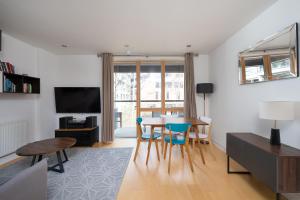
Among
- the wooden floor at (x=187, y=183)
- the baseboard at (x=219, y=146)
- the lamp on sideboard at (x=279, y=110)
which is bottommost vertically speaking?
Result: the wooden floor at (x=187, y=183)

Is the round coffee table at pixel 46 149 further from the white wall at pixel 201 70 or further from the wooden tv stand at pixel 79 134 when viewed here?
the white wall at pixel 201 70

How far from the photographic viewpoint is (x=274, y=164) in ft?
5.08

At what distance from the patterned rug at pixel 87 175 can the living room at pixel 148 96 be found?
0.08 ft

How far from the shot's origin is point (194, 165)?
112 inches

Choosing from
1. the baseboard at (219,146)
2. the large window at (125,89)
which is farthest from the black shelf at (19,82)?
the baseboard at (219,146)

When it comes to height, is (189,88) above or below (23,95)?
above

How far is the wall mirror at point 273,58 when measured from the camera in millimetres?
1807

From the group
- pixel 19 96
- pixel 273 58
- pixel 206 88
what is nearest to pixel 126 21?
pixel 273 58

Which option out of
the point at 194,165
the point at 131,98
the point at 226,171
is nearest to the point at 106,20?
the point at 131,98

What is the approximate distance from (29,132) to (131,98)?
2.71m

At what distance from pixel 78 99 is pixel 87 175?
2.43 meters

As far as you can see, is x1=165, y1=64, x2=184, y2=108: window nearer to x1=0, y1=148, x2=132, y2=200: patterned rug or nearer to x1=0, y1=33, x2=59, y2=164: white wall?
x1=0, y1=148, x2=132, y2=200: patterned rug

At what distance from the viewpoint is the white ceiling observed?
209 centimetres

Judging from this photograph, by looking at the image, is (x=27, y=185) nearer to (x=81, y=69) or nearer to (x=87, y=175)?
(x=87, y=175)
